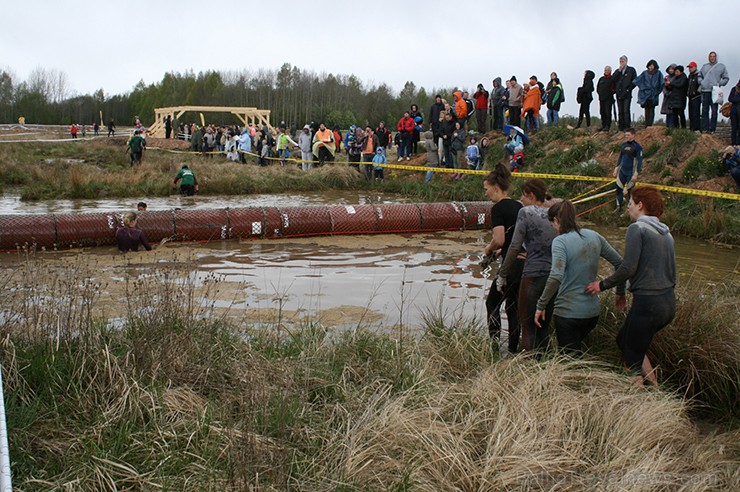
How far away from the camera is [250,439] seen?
3.90 m

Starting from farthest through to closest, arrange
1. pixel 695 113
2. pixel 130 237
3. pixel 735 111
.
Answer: pixel 695 113
pixel 735 111
pixel 130 237

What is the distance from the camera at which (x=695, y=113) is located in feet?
57.6

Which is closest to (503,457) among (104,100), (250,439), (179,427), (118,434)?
(250,439)

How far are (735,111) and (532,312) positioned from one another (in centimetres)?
1211

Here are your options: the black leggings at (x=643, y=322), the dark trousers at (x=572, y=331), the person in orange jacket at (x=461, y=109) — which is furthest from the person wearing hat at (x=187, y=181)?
the black leggings at (x=643, y=322)

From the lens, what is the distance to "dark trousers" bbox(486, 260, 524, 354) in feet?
20.8

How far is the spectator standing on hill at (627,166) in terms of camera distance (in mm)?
14422

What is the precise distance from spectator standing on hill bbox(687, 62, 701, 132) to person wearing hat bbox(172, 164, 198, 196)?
1260cm

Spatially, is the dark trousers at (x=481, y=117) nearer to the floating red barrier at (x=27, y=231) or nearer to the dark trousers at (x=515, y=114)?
the dark trousers at (x=515, y=114)

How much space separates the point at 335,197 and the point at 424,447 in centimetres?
1663

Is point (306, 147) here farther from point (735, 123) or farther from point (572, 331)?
point (572, 331)

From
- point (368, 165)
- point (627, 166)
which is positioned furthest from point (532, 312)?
point (368, 165)

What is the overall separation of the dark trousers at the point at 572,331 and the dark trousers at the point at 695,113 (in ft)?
46.1

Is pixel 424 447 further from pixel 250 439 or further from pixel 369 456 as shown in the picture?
pixel 250 439
